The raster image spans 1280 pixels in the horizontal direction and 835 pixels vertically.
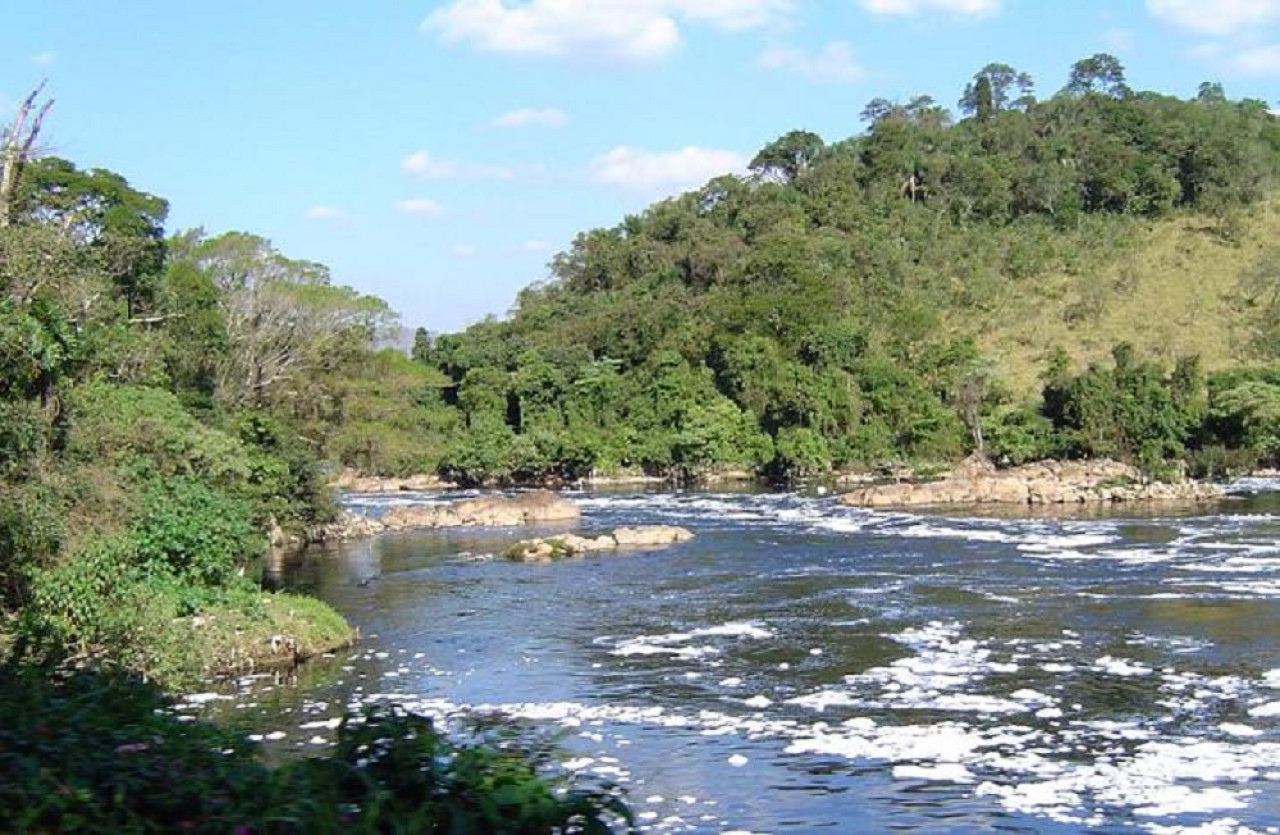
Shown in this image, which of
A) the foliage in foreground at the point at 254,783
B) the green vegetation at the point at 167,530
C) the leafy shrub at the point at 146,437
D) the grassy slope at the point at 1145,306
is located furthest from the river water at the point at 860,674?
the grassy slope at the point at 1145,306

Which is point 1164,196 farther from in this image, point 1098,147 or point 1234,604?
point 1234,604

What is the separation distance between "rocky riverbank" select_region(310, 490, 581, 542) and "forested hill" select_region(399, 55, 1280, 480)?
1807 centimetres

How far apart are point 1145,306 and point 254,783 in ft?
253

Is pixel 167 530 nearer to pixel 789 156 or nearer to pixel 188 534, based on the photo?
pixel 188 534

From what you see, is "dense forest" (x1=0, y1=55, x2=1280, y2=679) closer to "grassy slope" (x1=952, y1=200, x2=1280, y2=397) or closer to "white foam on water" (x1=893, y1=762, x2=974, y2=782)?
"grassy slope" (x1=952, y1=200, x2=1280, y2=397)

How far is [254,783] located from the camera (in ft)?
16.0

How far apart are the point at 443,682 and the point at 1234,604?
561 inches

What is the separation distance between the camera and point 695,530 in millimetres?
39938

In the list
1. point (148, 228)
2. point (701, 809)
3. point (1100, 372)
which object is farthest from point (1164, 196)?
point (701, 809)

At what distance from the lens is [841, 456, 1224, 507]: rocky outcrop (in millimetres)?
45875

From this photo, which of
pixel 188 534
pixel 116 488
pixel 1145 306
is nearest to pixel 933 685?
pixel 188 534

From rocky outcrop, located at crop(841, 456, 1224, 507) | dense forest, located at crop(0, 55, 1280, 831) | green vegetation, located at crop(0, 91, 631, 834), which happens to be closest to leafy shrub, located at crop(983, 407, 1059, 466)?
dense forest, located at crop(0, 55, 1280, 831)

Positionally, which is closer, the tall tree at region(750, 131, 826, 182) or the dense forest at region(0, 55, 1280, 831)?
the dense forest at region(0, 55, 1280, 831)

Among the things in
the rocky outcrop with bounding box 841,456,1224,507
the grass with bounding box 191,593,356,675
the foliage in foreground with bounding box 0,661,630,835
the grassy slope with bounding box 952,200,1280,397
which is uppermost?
the grassy slope with bounding box 952,200,1280,397
